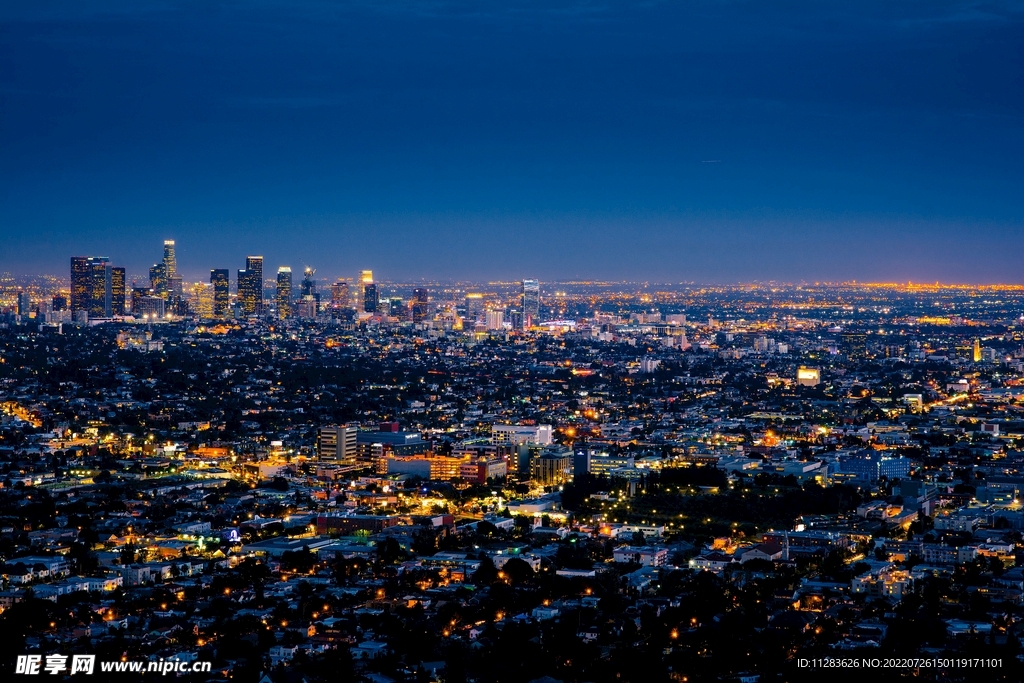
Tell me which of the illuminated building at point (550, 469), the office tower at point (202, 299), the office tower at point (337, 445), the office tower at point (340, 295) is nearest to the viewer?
the illuminated building at point (550, 469)

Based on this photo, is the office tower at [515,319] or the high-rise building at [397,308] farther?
the high-rise building at [397,308]

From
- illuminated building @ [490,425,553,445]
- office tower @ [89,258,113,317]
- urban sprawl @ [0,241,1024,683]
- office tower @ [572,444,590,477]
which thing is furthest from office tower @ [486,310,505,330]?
office tower @ [572,444,590,477]

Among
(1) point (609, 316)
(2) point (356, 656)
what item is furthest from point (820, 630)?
(1) point (609, 316)

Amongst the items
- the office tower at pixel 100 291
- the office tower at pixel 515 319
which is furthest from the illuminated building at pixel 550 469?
the office tower at pixel 515 319

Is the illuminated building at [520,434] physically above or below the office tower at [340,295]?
below

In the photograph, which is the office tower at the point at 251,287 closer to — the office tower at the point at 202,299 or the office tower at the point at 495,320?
the office tower at the point at 202,299

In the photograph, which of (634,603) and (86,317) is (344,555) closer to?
(634,603)
